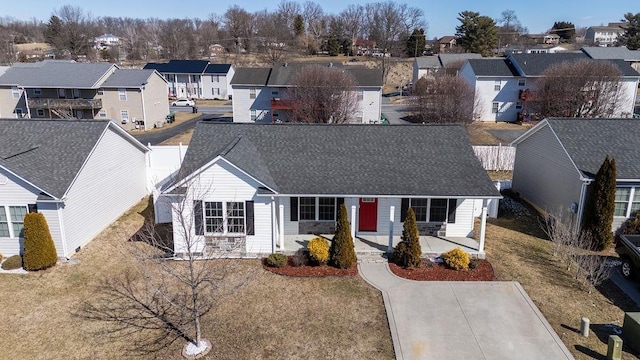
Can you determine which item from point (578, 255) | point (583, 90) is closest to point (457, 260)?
point (578, 255)

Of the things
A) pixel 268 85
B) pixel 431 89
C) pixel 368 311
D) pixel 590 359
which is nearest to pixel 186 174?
pixel 368 311

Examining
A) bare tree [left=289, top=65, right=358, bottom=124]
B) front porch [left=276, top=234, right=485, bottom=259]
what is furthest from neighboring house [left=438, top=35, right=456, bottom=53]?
front porch [left=276, top=234, right=485, bottom=259]

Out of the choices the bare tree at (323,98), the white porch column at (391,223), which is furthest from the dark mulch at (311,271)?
the bare tree at (323,98)

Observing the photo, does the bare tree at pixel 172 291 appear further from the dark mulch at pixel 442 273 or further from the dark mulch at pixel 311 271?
the dark mulch at pixel 442 273

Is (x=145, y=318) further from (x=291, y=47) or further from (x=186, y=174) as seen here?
(x=291, y=47)

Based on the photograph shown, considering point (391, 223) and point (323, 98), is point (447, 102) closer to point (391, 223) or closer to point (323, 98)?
point (323, 98)

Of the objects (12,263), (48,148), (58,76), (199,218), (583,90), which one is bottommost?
(12,263)

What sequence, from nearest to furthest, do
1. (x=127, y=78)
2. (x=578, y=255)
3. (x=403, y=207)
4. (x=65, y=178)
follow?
(x=578, y=255)
(x=65, y=178)
(x=403, y=207)
(x=127, y=78)

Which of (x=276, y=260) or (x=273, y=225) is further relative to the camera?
(x=273, y=225)

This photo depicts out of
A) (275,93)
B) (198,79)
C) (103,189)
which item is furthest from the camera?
(198,79)
